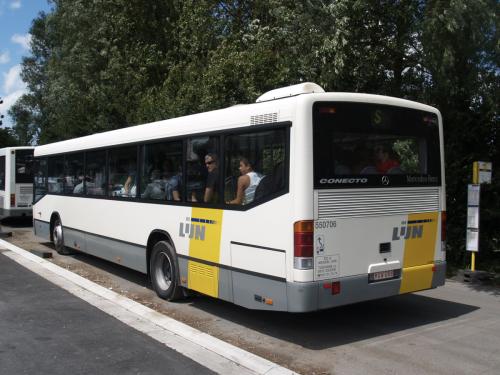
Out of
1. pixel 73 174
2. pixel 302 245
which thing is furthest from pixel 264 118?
pixel 73 174

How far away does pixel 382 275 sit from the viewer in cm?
612

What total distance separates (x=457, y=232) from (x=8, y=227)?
16090mm

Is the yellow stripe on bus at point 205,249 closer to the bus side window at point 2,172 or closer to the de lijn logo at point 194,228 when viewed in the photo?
the de lijn logo at point 194,228

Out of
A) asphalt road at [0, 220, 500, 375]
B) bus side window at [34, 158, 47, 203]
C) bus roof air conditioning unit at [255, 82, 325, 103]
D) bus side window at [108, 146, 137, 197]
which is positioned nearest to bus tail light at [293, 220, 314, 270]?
asphalt road at [0, 220, 500, 375]

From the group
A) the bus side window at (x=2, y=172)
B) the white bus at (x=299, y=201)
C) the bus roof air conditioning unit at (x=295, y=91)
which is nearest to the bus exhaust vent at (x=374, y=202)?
the white bus at (x=299, y=201)

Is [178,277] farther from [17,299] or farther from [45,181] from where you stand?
[45,181]

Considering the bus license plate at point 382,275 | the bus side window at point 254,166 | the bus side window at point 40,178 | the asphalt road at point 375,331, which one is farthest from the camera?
the bus side window at point 40,178

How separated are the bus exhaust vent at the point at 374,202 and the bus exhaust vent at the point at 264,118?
37.9 inches

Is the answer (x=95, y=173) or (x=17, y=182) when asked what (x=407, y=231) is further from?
(x=17, y=182)

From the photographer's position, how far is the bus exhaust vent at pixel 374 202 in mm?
5688

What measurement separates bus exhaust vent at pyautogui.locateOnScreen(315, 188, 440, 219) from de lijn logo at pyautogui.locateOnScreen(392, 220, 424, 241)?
6.9 inches

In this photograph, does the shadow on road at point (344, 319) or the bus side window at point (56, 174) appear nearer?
the shadow on road at point (344, 319)

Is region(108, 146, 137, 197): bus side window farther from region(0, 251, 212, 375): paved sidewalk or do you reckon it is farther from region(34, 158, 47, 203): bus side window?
region(34, 158, 47, 203): bus side window

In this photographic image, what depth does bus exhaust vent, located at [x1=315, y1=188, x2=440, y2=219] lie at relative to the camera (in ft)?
18.7
